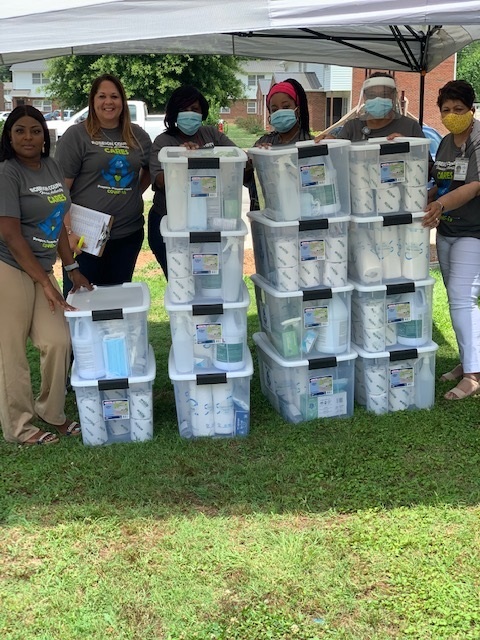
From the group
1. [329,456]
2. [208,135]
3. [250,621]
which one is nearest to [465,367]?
[329,456]

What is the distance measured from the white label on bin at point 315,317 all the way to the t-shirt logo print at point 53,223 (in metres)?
1.45

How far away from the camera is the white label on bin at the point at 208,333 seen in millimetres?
3994

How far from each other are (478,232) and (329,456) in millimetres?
1691

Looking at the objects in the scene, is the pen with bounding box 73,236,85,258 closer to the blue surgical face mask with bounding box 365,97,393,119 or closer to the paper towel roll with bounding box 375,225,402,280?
the paper towel roll with bounding box 375,225,402,280

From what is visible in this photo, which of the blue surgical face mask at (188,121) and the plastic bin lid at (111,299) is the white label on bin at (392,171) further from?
the plastic bin lid at (111,299)

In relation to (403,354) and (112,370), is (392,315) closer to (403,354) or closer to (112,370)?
(403,354)

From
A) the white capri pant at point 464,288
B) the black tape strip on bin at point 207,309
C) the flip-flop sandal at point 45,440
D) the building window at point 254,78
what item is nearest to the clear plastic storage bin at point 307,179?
the black tape strip on bin at point 207,309

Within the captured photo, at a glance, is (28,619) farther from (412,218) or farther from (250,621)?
(412,218)

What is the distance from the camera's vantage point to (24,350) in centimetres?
392

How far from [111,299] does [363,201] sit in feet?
5.11

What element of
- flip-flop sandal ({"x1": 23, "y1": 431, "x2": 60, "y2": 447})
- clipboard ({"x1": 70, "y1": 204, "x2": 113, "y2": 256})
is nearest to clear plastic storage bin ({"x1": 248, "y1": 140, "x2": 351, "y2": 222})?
clipboard ({"x1": 70, "y1": 204, "x2": 113, "y2": 256})

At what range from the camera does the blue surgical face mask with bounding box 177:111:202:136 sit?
170 inches

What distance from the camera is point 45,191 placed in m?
3.73

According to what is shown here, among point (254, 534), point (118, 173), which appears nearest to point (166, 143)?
point (118, 173)
